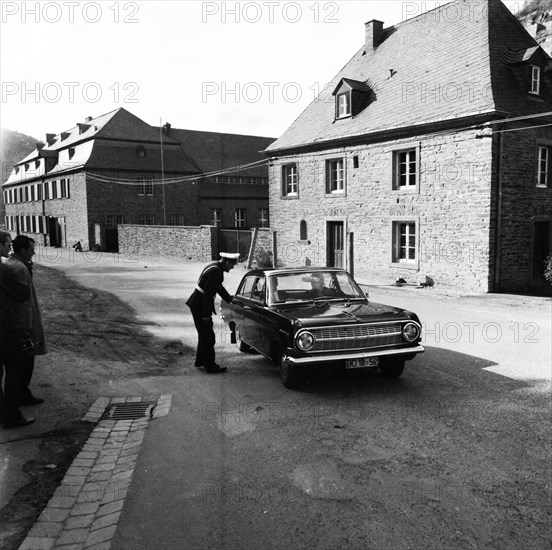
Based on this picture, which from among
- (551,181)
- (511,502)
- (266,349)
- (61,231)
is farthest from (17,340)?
(61,231)

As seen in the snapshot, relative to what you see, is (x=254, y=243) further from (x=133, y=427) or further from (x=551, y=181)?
(x=133, y=427)

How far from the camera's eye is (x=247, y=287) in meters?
8.92

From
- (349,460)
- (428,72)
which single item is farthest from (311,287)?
(428,72)

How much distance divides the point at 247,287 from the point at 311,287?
1.27m

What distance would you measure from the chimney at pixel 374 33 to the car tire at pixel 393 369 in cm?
2327

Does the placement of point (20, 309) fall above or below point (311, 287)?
above

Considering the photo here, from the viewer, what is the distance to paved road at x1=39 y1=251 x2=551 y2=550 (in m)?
3.74

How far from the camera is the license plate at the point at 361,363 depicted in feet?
22.1

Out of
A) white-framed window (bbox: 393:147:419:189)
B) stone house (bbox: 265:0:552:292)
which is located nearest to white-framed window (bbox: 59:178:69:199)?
stone house (bbox: 265:0:552:292)

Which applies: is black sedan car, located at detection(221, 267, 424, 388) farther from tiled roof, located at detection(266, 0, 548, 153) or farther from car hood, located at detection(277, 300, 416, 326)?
tiled roof, located at detection(266, 0, 548, 153)

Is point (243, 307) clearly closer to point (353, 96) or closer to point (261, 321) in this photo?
point (261, 321)

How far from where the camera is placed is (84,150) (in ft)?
146

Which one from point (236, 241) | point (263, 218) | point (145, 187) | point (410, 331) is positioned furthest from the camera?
point (263, 218)

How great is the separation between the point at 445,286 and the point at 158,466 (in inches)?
652
